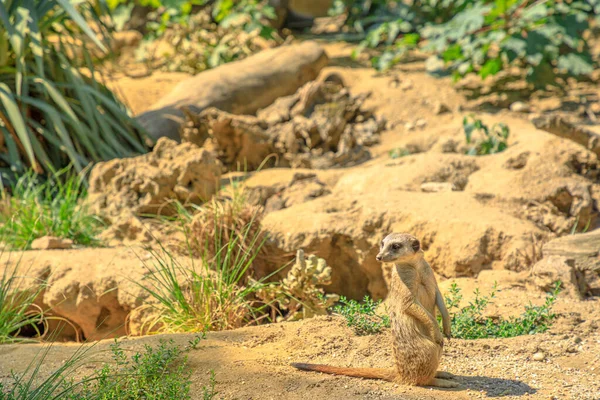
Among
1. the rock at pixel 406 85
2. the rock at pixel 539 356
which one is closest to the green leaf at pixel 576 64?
the rock at pixel 406 85

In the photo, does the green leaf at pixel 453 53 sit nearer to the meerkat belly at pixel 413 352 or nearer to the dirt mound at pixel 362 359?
the dirt mound at pixel 362 359

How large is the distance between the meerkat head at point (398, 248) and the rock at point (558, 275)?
136 cm

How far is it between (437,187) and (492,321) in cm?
154

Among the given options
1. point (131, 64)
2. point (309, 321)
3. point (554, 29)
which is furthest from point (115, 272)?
point (131, 64)

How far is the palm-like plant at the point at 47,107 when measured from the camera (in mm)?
5812

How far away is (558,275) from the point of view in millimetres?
3752

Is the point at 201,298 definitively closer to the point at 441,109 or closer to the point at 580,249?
the point at 580,249

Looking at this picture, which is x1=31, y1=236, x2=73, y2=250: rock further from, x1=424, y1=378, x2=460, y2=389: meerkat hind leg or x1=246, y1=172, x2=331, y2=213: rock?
x1=424, y1=378, x2=460, y2=389: meerkat hind leg

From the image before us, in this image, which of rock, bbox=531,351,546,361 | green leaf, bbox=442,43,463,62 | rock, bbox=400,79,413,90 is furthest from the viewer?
rock, bbox=400,79,413,90

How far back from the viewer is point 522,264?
4051 mm

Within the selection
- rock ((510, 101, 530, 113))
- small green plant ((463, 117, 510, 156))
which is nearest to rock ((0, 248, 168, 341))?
small green plant ((463, 117, 510, 156))

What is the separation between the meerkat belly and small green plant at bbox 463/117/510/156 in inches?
122

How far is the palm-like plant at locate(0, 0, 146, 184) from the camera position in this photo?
229 inches

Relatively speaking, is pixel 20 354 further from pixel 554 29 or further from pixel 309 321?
pixel 554 29
